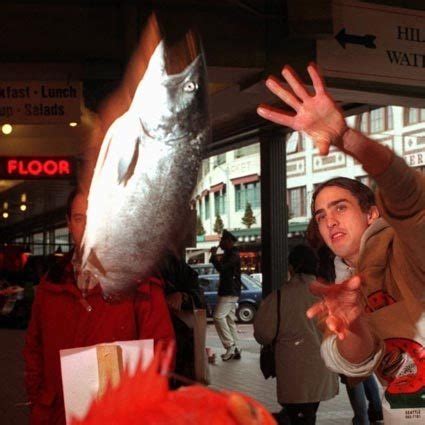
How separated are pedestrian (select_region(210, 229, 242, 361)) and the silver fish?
10377 mm

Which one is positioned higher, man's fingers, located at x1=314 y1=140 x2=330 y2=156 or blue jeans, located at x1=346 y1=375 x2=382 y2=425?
man's fingers, located at x1=314 y1=140 x2=330 y2=156

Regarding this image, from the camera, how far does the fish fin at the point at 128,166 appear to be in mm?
1873

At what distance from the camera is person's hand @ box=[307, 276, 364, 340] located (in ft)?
5.75

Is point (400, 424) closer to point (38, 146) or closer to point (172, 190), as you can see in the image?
point (172, 190)

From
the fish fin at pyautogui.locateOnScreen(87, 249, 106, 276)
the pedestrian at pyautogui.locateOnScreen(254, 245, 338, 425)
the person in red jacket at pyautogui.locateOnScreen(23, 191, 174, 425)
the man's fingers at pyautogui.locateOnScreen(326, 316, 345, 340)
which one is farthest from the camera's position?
the pedestrian at pyautogui.locateOnScreen(254, 245, 338, 425)

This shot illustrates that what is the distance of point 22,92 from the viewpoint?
6773 millimetres

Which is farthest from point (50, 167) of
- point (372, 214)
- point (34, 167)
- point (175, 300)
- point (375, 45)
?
point (372, 214)

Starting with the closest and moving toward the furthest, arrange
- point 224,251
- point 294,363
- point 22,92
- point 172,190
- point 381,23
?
point 172,190 → point 294,363 → point 22,92 → point 381,23 → point 224,251

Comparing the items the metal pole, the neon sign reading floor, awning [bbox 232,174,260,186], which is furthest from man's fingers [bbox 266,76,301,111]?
awning [bbox 232,174,260,186]

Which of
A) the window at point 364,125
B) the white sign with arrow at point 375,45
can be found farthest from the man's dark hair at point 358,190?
the white sign with arrow at point 375,45

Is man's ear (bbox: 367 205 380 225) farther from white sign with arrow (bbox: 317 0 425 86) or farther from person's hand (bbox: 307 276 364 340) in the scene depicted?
white sign with arrow (bbox: 317 0 425 86)

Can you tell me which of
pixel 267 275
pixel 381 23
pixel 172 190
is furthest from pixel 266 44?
pixel 172 190

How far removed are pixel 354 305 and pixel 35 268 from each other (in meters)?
17.0

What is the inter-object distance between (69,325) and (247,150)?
39.0ft
